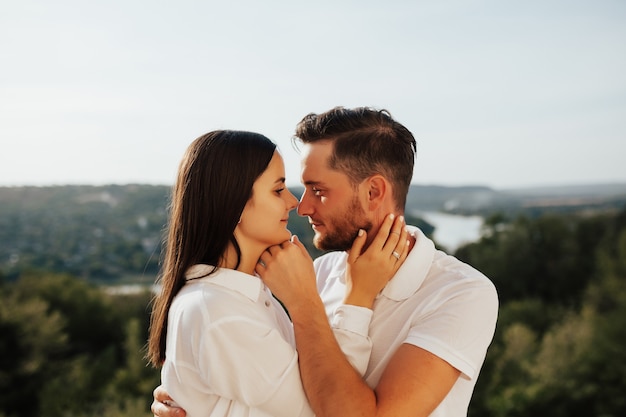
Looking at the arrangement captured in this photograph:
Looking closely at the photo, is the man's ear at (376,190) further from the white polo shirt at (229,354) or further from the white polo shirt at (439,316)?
the white polo shirt at (229,354)

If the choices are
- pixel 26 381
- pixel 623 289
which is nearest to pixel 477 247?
pixel 623 289

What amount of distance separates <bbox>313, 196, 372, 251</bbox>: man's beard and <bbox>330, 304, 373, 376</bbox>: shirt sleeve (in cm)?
46

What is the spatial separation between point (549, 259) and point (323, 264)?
160ft

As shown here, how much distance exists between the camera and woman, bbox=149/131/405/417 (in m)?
1.88

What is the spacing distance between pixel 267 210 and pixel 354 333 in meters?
0.49

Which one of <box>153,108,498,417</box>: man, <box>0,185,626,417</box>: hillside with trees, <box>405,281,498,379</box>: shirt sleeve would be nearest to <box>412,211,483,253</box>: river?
<box>0,185,626,417</box>: hillside with trees

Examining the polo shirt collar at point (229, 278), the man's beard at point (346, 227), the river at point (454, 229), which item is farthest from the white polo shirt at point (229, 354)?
the river at point (454, 229)

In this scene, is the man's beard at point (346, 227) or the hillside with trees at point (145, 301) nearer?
the man's beard at point (346, 227)

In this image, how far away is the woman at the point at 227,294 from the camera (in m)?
1.88

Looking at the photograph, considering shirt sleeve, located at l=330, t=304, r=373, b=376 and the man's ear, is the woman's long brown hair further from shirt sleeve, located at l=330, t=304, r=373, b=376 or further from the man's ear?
the man's ear

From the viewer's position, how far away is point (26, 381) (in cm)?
3503

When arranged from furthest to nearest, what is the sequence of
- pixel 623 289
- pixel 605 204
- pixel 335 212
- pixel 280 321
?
1. pixel 605 204
2. pixel 623 289
3. pixel 335 212
4. pixel 280 321

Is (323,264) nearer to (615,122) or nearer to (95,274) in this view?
(95,274)

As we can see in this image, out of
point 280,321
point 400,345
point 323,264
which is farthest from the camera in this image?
point 323,264
